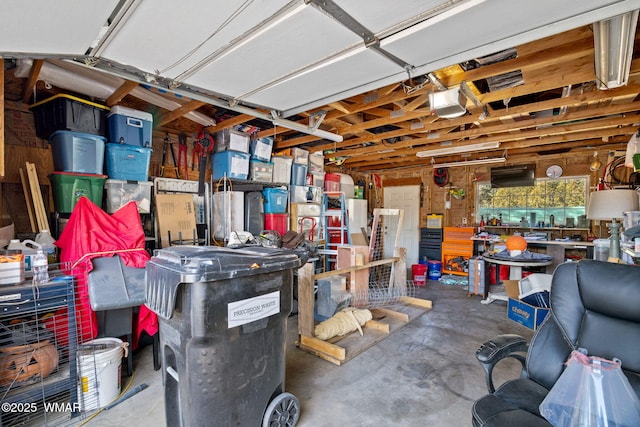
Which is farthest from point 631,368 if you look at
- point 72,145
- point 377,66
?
point 72,145

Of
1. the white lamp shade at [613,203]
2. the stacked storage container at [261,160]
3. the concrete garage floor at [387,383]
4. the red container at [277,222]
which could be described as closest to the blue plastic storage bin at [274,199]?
the red container at [277,222]

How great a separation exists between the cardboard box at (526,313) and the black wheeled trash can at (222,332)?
296 centimetres

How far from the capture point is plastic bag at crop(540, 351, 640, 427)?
3.81 ft

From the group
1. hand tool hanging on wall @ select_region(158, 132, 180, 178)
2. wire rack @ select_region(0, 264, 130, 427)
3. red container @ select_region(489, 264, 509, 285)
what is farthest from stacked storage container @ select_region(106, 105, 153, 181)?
red container @ select_region(489, 264, 509, 285)

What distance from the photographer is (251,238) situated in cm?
391

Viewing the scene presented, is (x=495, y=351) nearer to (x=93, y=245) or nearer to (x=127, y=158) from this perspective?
A: (x=93, y=245)

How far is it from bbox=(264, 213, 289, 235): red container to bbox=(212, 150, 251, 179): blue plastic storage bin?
0.72 m

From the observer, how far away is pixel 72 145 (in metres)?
2.73

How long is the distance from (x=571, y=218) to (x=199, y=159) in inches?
273

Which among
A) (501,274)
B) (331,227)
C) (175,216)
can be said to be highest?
(175,216)

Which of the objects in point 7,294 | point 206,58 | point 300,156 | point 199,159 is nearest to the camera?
point 7,294

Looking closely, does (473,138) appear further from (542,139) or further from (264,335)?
(264,335)

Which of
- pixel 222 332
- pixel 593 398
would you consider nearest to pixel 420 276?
pixel 593 398

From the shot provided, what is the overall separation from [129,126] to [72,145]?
0.54 meters
